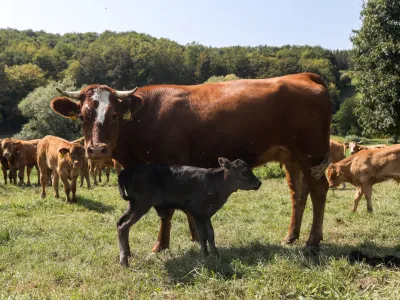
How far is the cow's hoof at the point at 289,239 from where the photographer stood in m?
6.77

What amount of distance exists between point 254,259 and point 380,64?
64.3 ft

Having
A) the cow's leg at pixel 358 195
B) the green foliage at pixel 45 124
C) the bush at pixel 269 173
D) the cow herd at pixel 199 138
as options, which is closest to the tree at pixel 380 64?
the bush at pixel 269 173

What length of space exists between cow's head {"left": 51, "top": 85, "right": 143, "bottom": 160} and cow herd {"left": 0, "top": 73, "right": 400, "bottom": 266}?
0.01 m

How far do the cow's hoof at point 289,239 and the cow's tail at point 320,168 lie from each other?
51.4 inches

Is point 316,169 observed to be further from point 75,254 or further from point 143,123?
point 75,254

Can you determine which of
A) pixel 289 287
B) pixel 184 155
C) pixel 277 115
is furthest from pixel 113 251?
pixel 277 115

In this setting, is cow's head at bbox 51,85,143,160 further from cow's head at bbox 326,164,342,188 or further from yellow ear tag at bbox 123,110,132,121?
cow's head at bbox 326,164,342,188

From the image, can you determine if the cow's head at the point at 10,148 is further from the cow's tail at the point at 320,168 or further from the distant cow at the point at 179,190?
the cow's tail at the point at 320,168

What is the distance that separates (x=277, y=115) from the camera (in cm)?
607

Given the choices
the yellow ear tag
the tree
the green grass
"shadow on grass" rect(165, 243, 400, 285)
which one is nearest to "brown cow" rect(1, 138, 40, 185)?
the green grass

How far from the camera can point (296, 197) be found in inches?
286

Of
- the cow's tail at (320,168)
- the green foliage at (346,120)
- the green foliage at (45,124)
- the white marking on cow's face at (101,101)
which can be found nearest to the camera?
the white marking on cow's face at (101,101)

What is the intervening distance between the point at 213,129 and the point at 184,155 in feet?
2.01

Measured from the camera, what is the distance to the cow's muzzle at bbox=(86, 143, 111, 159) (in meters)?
5.04
